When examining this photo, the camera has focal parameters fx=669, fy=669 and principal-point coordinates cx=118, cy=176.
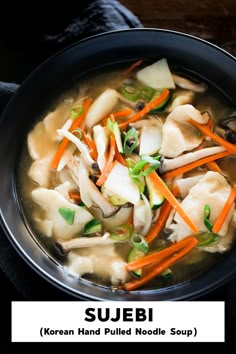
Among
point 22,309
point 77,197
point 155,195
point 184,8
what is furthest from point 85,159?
point 184,8

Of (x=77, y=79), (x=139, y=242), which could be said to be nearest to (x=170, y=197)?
(x=139, y=242)

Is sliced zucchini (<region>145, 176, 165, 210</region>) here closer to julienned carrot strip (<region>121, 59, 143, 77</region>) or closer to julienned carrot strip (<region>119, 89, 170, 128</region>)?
julienned carrot strip (<region>119, 89, 170, 128</region>)

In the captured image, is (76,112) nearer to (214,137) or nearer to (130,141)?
(130,141)

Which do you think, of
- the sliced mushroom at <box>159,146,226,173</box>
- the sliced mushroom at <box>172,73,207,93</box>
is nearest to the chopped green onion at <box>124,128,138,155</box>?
the sliced mushroom at <box>159,146,226,173</box>

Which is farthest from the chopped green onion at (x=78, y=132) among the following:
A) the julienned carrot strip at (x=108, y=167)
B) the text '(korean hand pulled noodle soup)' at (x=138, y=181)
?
the julienned carrot strip at (x=108, y=167)

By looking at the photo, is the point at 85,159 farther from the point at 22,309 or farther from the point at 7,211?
the point at 22,309
